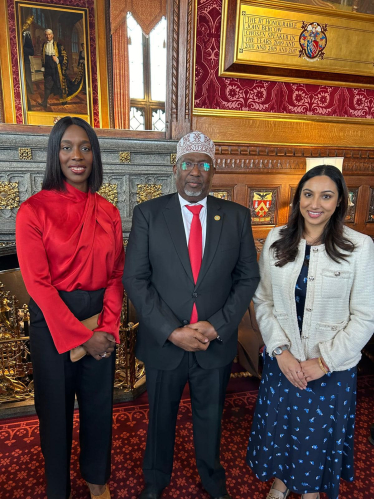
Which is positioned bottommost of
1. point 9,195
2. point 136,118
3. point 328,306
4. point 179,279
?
point 328,306

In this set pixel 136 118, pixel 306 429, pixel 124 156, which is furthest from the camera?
pixel 136 118

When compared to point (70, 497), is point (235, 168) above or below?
above

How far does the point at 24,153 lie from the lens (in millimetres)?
3305

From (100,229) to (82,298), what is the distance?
0.35m

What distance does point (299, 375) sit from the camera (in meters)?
1.54

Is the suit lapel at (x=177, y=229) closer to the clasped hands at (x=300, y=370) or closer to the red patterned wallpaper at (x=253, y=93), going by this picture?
the clasped hands at (x=300, y=370)

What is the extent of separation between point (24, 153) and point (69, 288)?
2.43m

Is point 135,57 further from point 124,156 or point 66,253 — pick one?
point 66,253

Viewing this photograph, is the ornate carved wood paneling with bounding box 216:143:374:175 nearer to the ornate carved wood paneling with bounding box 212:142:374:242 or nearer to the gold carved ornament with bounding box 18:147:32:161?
the ornate carved wood paneling with bounding box 212:142:374:242

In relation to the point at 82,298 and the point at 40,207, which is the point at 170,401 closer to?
the point at 82,298

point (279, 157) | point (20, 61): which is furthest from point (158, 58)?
point (279, 157)

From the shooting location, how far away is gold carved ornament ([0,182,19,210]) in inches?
132

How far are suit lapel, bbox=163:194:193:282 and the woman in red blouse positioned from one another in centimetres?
28

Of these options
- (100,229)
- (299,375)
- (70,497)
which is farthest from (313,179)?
(70,497)
